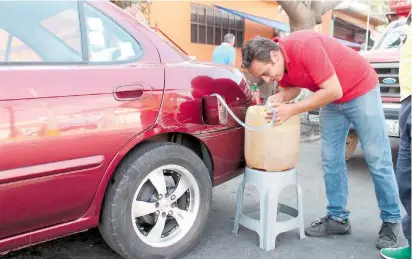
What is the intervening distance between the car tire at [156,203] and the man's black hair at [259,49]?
67 cm

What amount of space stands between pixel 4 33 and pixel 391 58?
394 centimetres

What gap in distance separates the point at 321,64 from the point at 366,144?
708 mm

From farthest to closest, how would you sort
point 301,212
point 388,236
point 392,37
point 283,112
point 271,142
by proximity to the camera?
point 392,37 < point 301,212 < point 388,236 < point 271,142 < point 283,112

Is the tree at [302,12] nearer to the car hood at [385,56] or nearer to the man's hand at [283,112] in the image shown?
the car hood at [385,56]

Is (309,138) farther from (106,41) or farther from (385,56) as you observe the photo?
(106,41)

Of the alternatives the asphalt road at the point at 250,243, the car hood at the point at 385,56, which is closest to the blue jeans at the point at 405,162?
the asphalt road at the point at 250,243

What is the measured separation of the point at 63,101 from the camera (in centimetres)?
198

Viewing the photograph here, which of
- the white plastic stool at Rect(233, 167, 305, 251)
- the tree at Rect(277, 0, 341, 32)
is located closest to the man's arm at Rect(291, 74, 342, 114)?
the white plastic stool at Rect(233, 167, 305, 251)

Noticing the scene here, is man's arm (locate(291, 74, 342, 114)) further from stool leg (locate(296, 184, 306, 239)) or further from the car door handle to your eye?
the car door handle

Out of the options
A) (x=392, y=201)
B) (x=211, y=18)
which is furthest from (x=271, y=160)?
(x=211, y=18)

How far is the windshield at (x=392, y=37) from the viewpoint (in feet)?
17.4

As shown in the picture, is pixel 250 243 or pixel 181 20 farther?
pixel 181 20

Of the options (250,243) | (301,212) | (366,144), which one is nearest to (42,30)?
(250,243)

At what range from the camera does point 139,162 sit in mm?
2260
